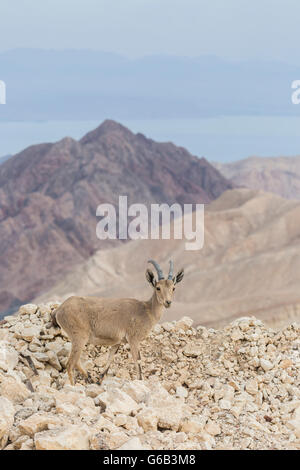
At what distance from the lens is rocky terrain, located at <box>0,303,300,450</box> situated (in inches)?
263

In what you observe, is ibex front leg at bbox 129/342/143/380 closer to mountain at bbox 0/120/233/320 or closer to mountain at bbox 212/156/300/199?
mountain at bbox 0/120/233/320

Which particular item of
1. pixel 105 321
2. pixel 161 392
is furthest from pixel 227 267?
pixel 161 392

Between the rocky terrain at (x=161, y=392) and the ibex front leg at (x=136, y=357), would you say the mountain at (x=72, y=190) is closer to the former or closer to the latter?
the rocky terrain at (x=161, y=392)

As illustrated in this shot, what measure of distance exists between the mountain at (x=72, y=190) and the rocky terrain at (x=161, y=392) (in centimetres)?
5829

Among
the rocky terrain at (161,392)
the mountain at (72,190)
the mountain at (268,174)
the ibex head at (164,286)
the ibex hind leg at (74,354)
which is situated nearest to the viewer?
the rocky terrain at (161,392)

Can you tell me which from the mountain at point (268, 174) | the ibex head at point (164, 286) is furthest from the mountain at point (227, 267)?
the mountain at point (268, 174)

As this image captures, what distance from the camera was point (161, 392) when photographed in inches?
298

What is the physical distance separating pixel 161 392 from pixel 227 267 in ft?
132

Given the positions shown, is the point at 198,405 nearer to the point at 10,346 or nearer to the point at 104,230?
the point at 10,346

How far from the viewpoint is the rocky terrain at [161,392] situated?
669 cm

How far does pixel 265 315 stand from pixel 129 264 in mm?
27807

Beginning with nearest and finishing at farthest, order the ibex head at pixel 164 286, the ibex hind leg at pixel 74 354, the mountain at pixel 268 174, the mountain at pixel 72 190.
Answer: the ibex head at pixel 164 286 → the ibex hind leg at pixel 74 354 → the mountain at pixel 72 190 → the mountain at pixel 268 174
